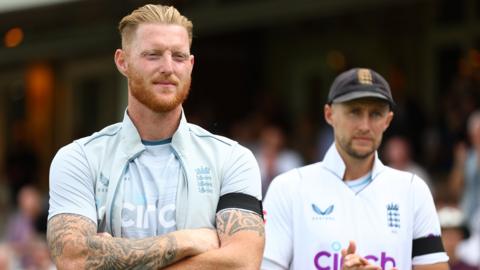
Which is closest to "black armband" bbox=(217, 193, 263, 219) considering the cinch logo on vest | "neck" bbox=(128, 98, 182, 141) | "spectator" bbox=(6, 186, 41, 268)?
"neck" bbox=(128, 98, 182, 141)

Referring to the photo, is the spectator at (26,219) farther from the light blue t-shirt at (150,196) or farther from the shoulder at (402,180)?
the light blue t-shirt at (150,196)

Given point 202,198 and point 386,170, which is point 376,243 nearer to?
point 386,170

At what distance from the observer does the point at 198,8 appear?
53.3ft

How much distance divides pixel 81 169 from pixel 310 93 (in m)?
14.0

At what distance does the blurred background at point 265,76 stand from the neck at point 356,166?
606 centimetres

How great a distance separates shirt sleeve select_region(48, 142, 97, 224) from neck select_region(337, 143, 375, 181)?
1.50m

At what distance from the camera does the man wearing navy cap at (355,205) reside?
564 cm

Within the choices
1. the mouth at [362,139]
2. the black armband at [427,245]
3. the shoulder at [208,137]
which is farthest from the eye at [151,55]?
the black armband at [427,245]

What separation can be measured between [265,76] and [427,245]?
13540mm

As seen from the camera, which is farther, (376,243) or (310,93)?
Answer: (310,93)

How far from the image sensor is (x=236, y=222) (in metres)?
4.84

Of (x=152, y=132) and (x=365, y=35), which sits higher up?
(x=365, y=35)

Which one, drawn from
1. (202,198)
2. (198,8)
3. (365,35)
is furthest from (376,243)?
(365,35)

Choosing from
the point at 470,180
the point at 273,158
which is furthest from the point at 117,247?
the point at 273,158
